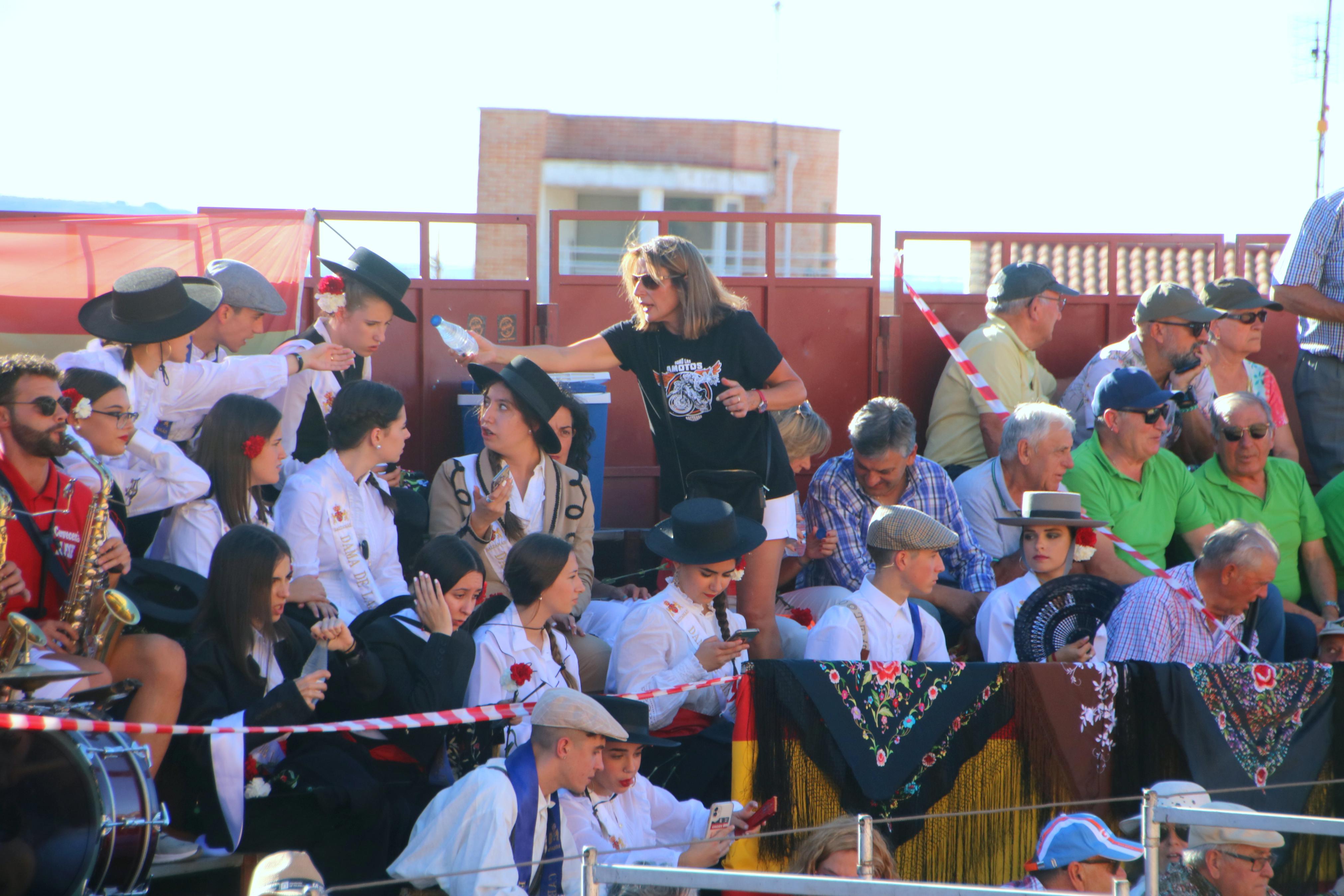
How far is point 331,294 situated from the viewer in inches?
227

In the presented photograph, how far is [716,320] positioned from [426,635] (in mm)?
1733

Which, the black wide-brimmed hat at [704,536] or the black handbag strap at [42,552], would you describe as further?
the black wide-brimmed hat at [704,536]

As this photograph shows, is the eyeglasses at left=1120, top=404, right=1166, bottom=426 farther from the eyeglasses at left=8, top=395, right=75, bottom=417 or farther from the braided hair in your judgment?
the eyeglasses at left=8, top=395, right=75, bottom=417

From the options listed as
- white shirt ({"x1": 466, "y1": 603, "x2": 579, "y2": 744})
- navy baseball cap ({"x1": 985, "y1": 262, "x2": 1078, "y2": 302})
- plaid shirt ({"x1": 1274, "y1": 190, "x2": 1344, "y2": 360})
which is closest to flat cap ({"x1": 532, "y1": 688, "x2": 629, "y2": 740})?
white shirt ({"x1": 466, "y1": 603, "x2": 579, "y2": 744})

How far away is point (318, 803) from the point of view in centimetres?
402

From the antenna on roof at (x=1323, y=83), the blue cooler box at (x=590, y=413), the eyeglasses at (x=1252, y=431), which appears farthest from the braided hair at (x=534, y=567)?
the antenna on roof at (x=1323, y=83)

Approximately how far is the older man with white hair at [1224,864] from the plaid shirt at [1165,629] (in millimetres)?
1169

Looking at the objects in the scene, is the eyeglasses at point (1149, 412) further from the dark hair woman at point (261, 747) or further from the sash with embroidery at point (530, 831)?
the dark hair woman at point (261, 747)

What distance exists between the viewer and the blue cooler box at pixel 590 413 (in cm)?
665

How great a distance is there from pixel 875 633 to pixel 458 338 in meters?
2.05

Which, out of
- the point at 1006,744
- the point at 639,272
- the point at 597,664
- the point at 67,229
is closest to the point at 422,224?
the point at 67,229

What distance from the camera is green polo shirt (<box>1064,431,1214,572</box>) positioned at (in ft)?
20.4

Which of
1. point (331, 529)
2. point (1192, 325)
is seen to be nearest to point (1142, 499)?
point (1192, 325)

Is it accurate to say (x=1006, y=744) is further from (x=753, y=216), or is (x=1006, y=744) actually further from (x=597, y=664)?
(x=753, y=216)
